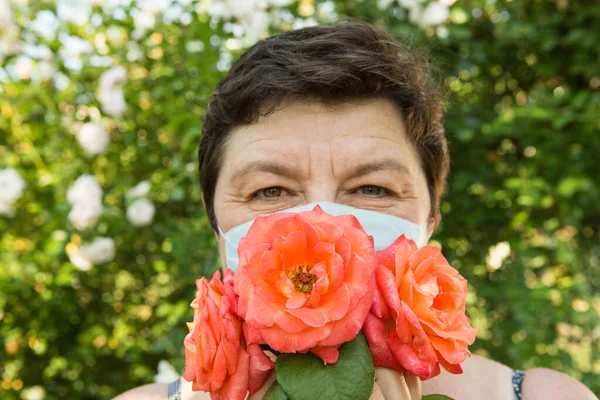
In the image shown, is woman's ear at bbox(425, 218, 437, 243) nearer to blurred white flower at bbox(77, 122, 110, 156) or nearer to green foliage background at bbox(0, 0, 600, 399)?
green foliage background at bbox(0, 0, 600, 399)

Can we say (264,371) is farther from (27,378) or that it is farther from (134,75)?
(27,378)

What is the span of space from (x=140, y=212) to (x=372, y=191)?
5.09ft

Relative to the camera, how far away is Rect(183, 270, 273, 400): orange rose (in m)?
1.07

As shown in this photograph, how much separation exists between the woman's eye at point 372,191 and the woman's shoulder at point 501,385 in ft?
2.02

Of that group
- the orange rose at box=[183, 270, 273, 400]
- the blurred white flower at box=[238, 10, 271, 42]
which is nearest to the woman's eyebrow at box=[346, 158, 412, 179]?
the orange rose at box=[183, 270, 273, 400]

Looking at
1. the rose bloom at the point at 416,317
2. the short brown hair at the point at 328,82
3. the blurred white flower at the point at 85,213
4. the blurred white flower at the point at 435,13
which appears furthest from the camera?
the blurred white flower at the point at 435,13

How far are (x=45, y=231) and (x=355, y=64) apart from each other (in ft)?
6.98

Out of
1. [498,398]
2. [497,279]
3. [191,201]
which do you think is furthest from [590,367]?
A: [191,201]

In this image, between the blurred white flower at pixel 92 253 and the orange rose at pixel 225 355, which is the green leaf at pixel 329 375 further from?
the blurred white flower at pixel 92 253

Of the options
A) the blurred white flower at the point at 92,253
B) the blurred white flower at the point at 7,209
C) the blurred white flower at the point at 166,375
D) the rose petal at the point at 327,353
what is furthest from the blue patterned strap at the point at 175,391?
the blurred white flower at the point at 7,209

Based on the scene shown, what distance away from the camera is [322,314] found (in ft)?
3.18

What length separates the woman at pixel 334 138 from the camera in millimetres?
1607

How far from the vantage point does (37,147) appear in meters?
3.38

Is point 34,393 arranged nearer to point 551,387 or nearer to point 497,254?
point 497,254
